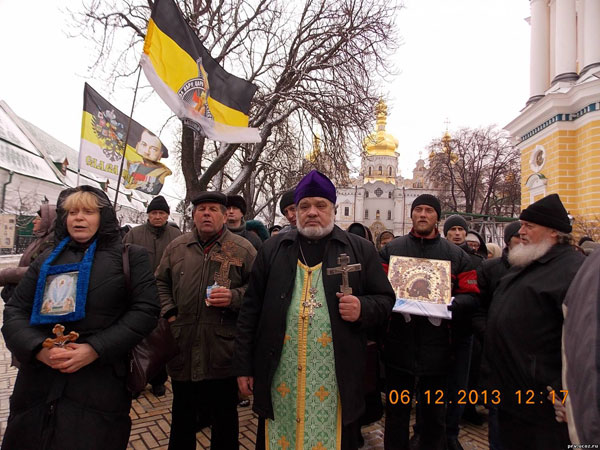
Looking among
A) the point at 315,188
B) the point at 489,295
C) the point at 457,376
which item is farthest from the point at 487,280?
the point at 315,188

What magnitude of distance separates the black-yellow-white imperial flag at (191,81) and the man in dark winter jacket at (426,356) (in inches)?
142

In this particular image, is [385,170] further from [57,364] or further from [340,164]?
[57,364]

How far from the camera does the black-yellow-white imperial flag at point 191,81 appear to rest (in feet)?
14.5

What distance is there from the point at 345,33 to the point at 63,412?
1089 centimetres

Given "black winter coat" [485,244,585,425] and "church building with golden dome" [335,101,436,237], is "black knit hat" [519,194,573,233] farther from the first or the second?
"church building with golden dome" [335,101,436,237]

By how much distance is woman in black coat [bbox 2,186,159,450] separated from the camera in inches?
76.1

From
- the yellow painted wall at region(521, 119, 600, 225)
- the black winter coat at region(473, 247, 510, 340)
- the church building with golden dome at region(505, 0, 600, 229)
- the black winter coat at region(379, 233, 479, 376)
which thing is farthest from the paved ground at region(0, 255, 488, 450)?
the yellow painted wall at region(521, 119, 600, 225)

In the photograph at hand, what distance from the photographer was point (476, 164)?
3066 centimetres

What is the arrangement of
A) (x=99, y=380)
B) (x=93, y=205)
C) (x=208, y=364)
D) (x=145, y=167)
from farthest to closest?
1. (x=145, y=167)
2. (x=208, y=364)
3. (x=93, y=205)
4. (x=99, y=380)

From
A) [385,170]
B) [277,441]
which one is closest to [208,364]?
[277,441]

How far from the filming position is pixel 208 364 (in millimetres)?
2672

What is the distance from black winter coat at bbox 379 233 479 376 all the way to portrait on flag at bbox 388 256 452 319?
13 centimetres

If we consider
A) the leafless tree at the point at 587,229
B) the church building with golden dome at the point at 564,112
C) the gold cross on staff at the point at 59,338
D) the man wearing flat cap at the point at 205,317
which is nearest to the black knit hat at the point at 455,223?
the man wearing flat cap at the point at 205,317

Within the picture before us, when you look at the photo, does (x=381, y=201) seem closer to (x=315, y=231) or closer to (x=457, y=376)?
(x=457, y=376)
